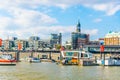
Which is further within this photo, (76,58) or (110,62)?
(76,58)

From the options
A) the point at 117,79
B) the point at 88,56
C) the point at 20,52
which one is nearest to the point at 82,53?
the point at 88,56

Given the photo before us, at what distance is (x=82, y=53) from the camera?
5030 inches

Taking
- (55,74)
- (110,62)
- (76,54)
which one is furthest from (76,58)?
(55,74)

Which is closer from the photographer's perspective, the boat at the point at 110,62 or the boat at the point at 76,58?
the boat at the point at 110,62

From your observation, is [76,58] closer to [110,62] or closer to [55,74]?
[110,62]

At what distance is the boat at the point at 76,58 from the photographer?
111m

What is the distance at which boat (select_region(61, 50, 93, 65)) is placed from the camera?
111 meters

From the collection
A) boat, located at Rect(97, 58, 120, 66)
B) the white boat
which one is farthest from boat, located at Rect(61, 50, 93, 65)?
boat, located at Rect(97, 58, 120, 66)

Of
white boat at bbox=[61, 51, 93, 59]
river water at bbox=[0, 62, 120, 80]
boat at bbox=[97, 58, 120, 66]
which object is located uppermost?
white boat at bbox=[61, 51, 93, 59]

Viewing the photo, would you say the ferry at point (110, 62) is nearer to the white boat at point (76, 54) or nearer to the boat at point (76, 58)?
the boat at point (76, 58)

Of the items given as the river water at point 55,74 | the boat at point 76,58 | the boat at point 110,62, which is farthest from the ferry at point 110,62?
the river water at point 55,74

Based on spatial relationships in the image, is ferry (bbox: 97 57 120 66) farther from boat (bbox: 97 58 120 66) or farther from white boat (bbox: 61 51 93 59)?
white boat (bbox: 61 51 93 59)

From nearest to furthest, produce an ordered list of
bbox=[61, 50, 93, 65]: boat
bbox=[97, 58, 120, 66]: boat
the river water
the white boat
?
the river water → bbox=[97, 58, 120, 66]: boat → bbox=[61, 50, 93, 65]: boat → the white boat

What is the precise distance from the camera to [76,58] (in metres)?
120
